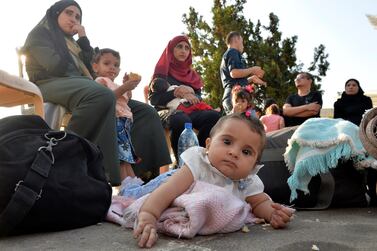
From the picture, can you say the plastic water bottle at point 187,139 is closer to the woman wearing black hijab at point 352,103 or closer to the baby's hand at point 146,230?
the baby's hand at point 146,230

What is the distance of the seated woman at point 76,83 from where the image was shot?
255cm

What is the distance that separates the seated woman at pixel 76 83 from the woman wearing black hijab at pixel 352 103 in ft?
7.55

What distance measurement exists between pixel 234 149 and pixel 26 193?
795 millimetres

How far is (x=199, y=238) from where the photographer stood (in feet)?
4.80

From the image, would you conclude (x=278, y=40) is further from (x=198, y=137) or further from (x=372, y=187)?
(x=372, y=187)

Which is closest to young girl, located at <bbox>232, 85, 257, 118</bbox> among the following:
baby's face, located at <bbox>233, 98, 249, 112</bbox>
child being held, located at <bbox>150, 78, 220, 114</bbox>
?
baby's face, located at <bbox>233, 98, 249, 112</bbox>

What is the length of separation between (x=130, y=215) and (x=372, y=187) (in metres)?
1.31

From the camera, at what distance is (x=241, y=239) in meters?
1.45

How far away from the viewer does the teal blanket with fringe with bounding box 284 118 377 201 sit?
204 centimetres

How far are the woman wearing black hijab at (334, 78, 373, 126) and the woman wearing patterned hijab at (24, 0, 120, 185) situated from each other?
9.14 feet

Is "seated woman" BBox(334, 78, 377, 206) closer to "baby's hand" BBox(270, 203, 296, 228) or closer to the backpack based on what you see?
the backpack

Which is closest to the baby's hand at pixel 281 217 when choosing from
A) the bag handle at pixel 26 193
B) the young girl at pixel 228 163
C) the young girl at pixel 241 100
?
the young girl at pixel 228 163

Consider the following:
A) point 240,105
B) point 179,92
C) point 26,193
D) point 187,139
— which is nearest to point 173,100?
point 179,92

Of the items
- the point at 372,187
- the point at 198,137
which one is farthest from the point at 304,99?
the point at 372,187
